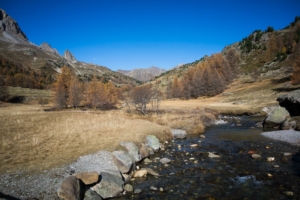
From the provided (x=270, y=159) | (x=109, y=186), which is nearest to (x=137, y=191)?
(x=109, y=186)

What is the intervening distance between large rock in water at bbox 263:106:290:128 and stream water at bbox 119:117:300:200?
9138 mm

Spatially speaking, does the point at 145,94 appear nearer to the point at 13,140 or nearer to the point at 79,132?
the point at 79,132

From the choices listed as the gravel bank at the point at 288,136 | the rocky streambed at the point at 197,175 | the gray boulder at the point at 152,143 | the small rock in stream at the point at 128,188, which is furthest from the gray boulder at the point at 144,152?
the gravel bank at the point at 288,136

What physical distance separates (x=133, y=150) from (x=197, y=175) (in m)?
5.78

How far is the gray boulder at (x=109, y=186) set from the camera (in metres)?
10.2

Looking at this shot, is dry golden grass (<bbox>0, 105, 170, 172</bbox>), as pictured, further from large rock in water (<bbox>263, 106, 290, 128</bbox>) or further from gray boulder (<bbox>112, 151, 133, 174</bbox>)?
large rock in water (<bbox>263, 106, 290, 128</bbox>)

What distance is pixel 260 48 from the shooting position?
527 feet

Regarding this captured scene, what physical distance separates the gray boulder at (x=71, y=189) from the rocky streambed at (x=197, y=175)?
374 millimetres

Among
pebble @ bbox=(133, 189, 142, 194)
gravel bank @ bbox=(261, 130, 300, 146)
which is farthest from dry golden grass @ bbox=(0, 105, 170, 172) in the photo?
gravel bank @ bbox=(261, 130, 300, 146)

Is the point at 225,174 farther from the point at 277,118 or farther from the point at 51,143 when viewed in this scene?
the point at 277,118

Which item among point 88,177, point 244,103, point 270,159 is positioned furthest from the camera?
point 244,103

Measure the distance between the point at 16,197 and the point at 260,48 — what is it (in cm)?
19089

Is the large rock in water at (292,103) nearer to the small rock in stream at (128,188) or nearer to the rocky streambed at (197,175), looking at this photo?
the rocky streambed at (197,175)

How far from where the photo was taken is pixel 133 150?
52.0ft
